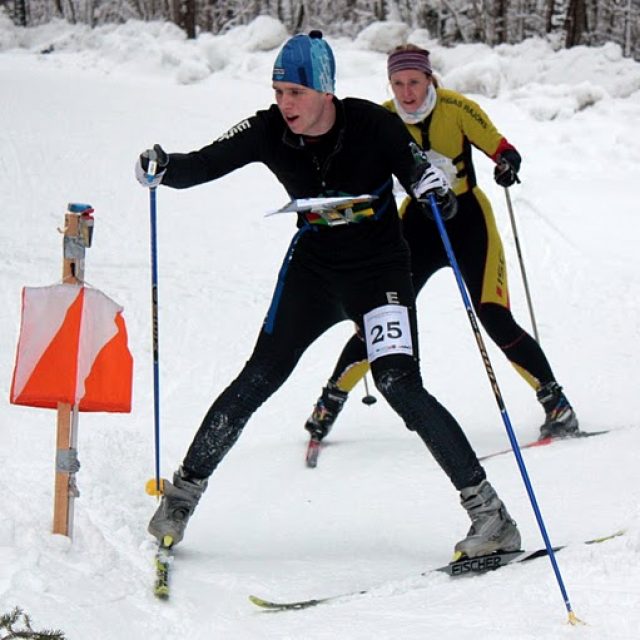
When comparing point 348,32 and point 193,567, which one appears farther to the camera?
point 348,32

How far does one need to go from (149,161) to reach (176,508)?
1361 millimetres

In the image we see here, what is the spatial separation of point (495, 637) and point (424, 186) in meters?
1.71

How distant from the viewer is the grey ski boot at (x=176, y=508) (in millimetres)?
3967

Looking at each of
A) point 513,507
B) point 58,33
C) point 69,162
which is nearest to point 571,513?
point 513,507

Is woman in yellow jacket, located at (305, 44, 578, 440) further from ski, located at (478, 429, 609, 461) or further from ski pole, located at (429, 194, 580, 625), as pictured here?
ski pole, located at (429, 194, 580, 625)

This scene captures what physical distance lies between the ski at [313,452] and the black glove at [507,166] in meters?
1.77

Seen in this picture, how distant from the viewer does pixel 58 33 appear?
2962 cm

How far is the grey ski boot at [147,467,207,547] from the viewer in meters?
3.97

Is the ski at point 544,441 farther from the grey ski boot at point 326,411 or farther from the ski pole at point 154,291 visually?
the ski pole at point 154,291

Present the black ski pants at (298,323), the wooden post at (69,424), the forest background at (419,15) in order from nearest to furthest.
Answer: the wooden post at (69,424)
the black ski pants at (298,323)
the forest background at (419,15)

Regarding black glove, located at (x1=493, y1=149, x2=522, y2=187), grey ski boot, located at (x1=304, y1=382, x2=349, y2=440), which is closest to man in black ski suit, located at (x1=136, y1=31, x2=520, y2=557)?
black glove, located at (x1=493, y1=149, x2=522, y2=187)

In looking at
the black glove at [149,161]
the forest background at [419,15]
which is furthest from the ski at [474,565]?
the forest background at [419,15]

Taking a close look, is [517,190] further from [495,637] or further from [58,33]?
[58,33]

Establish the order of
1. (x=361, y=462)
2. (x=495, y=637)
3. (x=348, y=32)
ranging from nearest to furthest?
(x=495, y=637) < (x=361, y=462) < (x=348, y=32)
